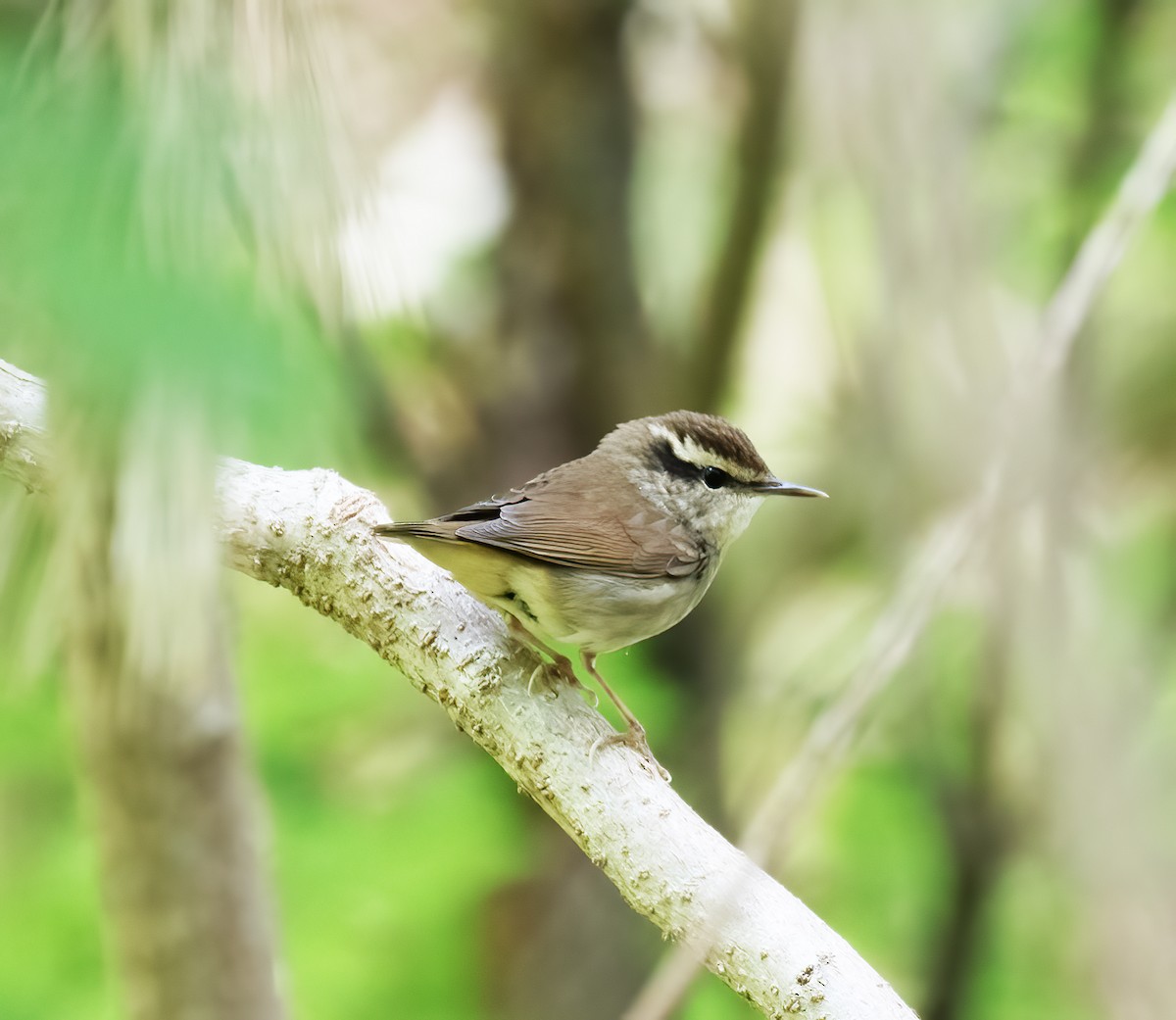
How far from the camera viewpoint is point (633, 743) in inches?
111

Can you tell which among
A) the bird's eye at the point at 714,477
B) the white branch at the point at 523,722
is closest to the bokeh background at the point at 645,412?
the white branch at the point at 523,722

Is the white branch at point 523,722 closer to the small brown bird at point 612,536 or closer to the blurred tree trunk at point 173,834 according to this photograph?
the small brown bird at point 612,536

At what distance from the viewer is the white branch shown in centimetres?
232

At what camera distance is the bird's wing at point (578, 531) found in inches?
117

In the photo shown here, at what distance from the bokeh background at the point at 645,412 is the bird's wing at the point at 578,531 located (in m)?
0.41

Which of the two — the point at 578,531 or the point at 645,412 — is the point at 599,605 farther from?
the point at 645,412

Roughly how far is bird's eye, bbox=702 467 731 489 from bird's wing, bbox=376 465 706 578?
18cm

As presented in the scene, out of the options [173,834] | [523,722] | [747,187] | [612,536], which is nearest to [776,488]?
[612,536]

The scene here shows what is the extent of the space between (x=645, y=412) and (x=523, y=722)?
3.17 metres

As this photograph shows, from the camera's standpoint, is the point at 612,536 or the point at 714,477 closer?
the point at 612,536

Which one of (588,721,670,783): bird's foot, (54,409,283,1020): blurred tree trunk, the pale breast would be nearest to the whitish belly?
the pale breast

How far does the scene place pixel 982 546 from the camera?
278 cm

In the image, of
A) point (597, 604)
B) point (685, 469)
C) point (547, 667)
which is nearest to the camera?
point (547, 667)

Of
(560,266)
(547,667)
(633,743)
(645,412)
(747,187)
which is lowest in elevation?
(645,412)
